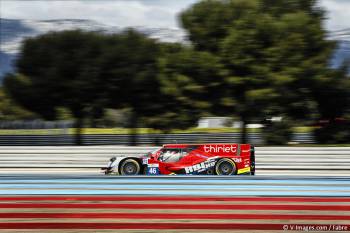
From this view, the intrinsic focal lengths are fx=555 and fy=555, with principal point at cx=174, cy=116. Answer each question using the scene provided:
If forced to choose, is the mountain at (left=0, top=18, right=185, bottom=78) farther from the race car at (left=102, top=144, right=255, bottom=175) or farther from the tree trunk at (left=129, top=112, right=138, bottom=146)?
the race car at (left=102, top=144, right=255, bottom=175)

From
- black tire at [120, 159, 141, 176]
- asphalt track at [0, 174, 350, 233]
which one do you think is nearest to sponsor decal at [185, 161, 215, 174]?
black tire at [120, 159, 141, 176]

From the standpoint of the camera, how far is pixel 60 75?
22.3 metres

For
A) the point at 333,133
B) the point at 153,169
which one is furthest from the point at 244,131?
the point at 153,169

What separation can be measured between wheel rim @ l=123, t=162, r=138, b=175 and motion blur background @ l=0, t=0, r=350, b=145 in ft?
18.5

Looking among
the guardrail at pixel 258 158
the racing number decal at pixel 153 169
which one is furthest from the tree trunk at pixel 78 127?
the racing number decal at pixel 153 169

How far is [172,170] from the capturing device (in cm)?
1270

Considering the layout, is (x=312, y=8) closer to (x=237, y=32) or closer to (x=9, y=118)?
(x=237, y=32)

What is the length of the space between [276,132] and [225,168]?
792 centimetres

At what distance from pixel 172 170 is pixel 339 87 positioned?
32.1 ft

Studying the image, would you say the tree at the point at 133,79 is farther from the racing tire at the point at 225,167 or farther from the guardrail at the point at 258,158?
the racing tire at the point at 225,167

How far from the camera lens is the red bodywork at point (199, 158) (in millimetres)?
12438

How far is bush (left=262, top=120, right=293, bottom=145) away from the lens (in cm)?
1944

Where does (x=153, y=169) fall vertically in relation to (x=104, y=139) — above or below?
above

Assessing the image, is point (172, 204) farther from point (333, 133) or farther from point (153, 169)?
point (333, 133)
